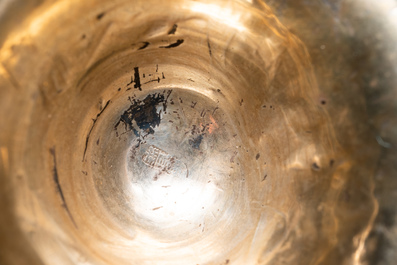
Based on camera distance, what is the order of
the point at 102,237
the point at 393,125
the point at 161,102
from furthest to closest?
the point at 161,102 → the point at 102,237 → the point at 393,125

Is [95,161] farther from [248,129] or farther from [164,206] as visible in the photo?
[248,129]

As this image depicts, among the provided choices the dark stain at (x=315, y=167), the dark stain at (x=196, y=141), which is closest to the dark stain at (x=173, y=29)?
the dark stain at (x=196, y=141)

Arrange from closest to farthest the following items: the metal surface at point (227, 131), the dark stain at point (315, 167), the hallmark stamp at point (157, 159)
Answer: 1. the metal surface at point (227, 131)
2. the dark stain at point (315, 167)
3. the hallmark stamp at point (157, 159)

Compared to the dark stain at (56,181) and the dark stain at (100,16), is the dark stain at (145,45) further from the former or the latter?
the dark stain at (56,181)

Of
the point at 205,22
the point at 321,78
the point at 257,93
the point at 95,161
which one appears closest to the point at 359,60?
the point at 321,78

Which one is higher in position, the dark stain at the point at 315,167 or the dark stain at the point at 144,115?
the dark stain at the point at 315,167

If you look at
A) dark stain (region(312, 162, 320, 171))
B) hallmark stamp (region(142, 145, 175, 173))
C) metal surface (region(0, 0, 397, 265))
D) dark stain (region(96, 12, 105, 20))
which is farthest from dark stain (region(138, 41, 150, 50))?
dark stain (region(312, 162, 320, 171))

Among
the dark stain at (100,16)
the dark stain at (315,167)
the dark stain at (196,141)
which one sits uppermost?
the dark stain at (100,16)
